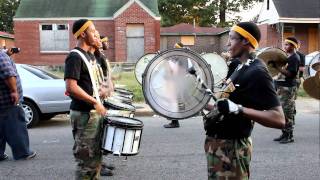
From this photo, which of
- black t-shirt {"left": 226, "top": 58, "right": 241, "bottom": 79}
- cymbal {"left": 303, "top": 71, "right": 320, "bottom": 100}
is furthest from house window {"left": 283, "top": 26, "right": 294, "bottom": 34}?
black t-shirt {"left": 226, "top": 58, "right": 241, "bottom": 79}

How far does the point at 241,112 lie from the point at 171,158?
428cm

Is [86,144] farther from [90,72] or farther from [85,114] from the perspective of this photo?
[90,72]

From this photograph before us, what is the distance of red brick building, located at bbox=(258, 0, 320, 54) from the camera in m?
28.5

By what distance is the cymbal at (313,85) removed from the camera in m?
5.81

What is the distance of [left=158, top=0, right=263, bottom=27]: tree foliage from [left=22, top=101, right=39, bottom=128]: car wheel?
33.4 meters

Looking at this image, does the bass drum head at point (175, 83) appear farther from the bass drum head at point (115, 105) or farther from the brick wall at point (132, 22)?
the brick wall at point (132, 22)

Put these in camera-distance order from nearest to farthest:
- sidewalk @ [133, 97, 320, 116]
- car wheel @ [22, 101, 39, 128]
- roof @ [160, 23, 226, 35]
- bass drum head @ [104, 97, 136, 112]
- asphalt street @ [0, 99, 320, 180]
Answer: bass drum head @ [104, 97, 136, 112] < asphalt street @ [0, 99, 320, 180] < car wheel @ [22, 101, 39, 128] < sidewalk @ [133, 97, 320, 116] < roof @ [160, 23, 226, 35]

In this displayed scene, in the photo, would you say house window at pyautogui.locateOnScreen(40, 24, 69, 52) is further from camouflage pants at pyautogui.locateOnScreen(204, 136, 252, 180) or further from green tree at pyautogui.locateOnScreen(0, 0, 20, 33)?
camouflage pants at pyautogui.locateOnScreen(204, 136, 252, 180)

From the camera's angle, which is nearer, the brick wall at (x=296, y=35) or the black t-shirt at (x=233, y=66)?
the black t-shirt at (x=233, y=66)

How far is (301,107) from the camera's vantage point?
13523 millimetres

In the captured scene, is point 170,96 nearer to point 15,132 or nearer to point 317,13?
point 15,132

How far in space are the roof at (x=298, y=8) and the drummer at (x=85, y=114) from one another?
2552 centimetres

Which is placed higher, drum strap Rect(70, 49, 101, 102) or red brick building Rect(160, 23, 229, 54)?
red brick building Rect(160, 23, 229, 54)

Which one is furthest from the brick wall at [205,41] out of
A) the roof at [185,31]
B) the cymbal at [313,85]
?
the cymbal at [313,85]
